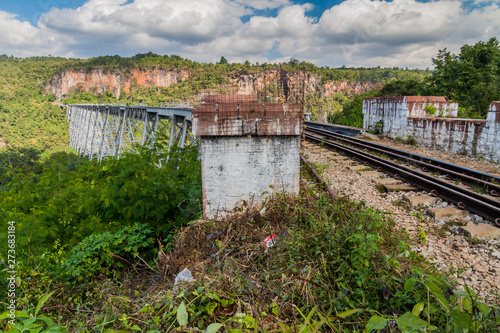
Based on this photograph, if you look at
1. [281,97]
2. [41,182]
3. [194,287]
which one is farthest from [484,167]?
[41,182]

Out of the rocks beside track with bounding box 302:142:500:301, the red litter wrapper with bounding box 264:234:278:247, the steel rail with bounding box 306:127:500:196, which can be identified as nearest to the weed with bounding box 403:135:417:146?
the steel rail with bounding box 306:127:500:196

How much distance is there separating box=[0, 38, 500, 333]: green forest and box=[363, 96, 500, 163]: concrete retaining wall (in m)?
4.90

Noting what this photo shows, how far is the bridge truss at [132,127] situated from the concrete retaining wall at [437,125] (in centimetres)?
745

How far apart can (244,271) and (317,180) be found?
3.04 metres

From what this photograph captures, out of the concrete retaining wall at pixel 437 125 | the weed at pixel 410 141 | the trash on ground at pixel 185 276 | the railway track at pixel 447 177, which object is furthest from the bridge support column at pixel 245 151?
the weed at pixel 410 141

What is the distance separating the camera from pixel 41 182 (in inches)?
220

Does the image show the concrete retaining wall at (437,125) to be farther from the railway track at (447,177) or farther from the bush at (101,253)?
the bush at (101,253)

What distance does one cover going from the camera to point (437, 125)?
8.84m

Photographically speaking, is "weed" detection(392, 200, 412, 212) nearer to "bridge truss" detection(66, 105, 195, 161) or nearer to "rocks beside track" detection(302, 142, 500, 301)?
"rocks beside track" detection(302, 142, 500, 301)

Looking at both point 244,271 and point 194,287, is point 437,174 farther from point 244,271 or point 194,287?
point 194,287

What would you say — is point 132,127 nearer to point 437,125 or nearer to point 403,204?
point 437,125

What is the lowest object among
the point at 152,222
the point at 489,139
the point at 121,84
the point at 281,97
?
the point at 152,222

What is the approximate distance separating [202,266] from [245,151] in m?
1.27

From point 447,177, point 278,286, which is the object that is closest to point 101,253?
point 278,286
